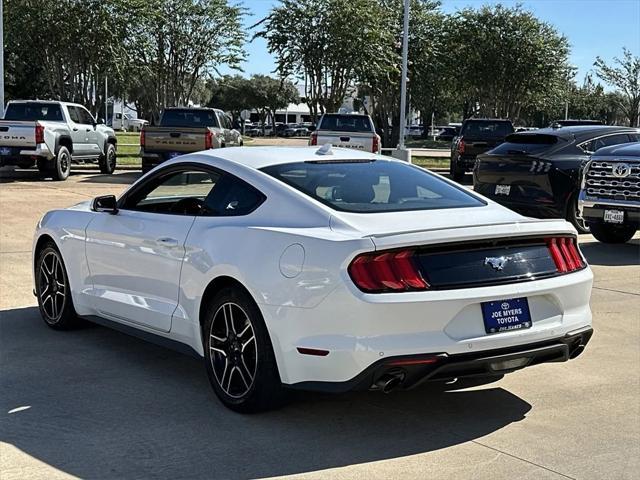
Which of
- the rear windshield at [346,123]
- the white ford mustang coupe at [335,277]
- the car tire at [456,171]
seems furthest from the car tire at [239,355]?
the car tire at [456,171]

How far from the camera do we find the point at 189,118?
75.4 ft

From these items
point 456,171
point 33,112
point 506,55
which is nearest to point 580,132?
point 456,171

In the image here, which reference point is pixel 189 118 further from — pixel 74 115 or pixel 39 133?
pixel 39 133

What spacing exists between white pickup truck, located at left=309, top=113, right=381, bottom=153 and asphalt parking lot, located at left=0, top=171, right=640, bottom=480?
16.2 meters

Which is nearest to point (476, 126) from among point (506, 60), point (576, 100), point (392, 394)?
point (506, 60)

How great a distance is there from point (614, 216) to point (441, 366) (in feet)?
26.0

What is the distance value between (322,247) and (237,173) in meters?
1.15

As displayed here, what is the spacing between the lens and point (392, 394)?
5586 mm

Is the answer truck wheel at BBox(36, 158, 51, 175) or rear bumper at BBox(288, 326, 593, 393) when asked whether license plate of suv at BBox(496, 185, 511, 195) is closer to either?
rear bumper at BBox(288, 326, 593, 393)

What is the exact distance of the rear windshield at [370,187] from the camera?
528cm

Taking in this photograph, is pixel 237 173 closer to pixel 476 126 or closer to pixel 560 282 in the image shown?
pixel 560 282

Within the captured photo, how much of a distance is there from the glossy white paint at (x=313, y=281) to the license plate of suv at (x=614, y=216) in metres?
6.44

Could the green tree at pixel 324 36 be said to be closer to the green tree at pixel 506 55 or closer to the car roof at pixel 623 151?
the green tree at pixel 506 55

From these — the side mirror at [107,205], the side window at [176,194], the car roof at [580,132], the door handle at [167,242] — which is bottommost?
the door handle at [167,242]
